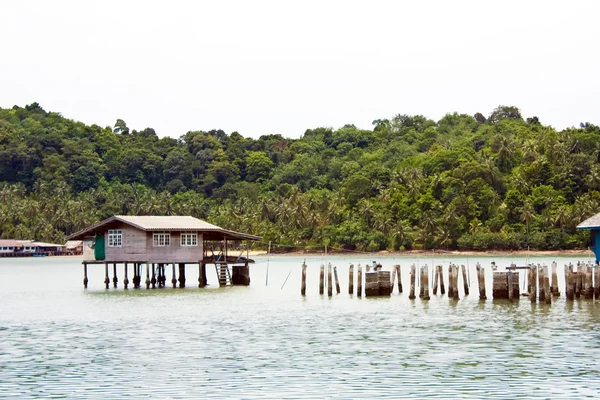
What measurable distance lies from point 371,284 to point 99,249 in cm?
1733

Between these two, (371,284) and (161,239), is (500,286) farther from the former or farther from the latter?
(161,239)

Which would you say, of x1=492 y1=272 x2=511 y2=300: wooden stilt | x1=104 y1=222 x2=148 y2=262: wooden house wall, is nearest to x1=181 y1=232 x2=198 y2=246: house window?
x1=104 y1=222 x2=148 y2=262: wooden house wall

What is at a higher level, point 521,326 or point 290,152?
point 290,152

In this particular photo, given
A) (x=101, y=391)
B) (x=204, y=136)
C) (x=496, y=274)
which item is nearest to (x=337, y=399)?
(x=101, y=391)

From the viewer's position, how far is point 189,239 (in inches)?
2178

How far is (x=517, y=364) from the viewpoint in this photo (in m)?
25.9

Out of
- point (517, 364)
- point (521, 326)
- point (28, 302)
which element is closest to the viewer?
point (517, 364)

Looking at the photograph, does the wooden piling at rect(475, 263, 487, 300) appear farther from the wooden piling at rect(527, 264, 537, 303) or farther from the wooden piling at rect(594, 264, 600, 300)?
the wooden piling at rect(594, 264, 600, 300)

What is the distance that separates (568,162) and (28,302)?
9118cm

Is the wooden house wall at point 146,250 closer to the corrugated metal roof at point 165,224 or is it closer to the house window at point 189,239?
the house window at point 189,239

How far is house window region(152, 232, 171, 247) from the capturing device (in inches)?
2149

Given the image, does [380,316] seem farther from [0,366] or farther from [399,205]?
[399,205]


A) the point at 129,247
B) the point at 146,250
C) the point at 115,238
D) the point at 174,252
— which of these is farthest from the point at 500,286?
the point at 115,238

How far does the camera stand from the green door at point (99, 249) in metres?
55.4
